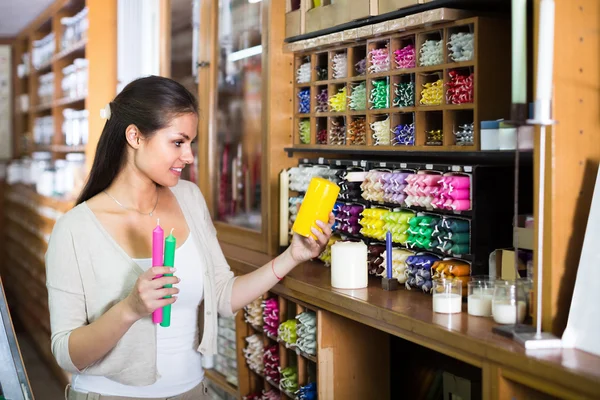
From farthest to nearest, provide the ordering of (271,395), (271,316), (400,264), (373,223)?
(271,395)
(271,316)
(373,223)
(400,264)

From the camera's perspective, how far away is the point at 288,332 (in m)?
2.83

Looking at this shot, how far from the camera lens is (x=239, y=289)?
230 cm

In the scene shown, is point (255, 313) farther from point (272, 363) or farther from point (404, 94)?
point (404, 94)

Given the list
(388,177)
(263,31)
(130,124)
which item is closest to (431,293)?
(388,177)

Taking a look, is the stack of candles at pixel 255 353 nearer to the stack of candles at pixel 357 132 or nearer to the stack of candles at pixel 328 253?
the stack of candles at pixel 328 253

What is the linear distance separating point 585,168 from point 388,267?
779mm

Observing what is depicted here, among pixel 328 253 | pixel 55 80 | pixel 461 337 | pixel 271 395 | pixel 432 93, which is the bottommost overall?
pixel 271 395

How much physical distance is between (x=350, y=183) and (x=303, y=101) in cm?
57

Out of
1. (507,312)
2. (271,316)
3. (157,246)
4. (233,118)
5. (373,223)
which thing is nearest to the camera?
(157,246)

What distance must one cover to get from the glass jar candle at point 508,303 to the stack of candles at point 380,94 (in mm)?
895

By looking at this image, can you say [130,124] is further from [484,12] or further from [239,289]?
[484,12]

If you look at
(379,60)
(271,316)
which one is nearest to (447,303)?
(379,60)

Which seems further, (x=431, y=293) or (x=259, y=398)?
(x=259, y=398)

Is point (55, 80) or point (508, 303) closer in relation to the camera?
point (508, 303)
